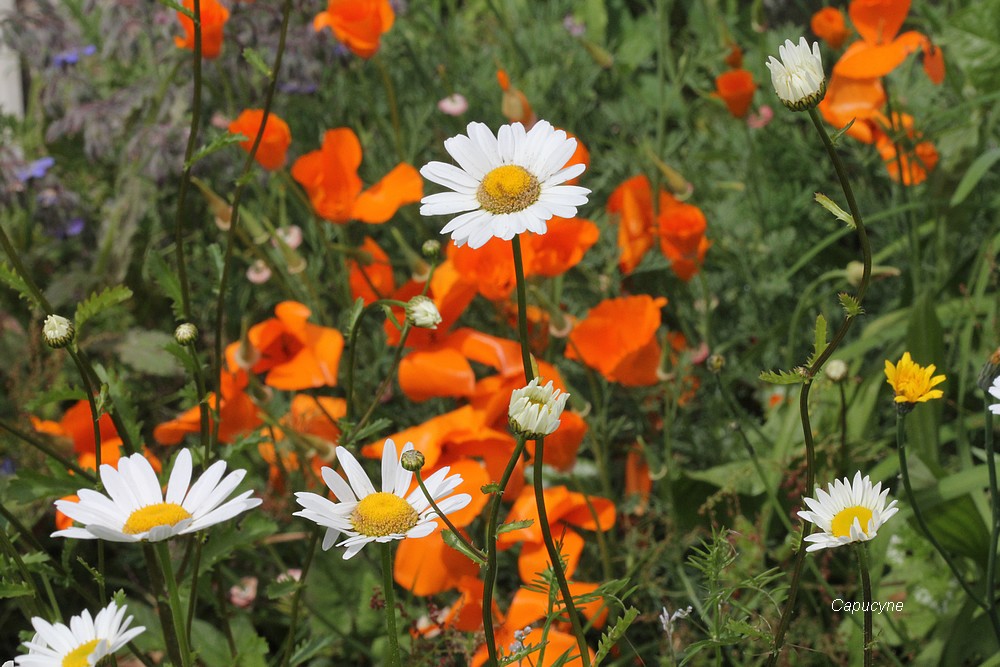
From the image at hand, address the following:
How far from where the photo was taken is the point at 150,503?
982 mm

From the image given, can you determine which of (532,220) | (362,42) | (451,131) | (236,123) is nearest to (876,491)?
(532,220)

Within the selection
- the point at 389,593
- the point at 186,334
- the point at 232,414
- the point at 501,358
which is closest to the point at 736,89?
the point at 501,358

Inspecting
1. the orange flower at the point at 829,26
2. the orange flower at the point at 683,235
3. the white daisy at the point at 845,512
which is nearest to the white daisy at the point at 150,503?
the white daisy at the point at 845,512

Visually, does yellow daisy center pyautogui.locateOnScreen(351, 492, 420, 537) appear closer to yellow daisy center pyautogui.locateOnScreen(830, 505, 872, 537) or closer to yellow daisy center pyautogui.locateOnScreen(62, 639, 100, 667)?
yellow daisy center pyautogui.locateOnScreen(62, 639, 100, 667)

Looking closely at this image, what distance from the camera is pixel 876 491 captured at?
0.98 m

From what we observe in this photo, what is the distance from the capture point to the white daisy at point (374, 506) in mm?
911

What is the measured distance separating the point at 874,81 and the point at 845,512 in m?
1.13

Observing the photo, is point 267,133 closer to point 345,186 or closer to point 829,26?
point 345,186

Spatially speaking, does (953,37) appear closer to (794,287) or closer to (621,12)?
(794,287)

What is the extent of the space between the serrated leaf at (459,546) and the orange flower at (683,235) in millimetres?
910

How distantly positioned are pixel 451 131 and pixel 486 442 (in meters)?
1.12

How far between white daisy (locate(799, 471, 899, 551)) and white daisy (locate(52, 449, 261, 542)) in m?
0.48

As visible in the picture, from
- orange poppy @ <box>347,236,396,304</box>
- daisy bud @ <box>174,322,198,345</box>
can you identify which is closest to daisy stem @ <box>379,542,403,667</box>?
daisy bud @ <box>174,322,198,345</box>

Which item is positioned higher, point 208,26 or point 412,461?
point 208,26
